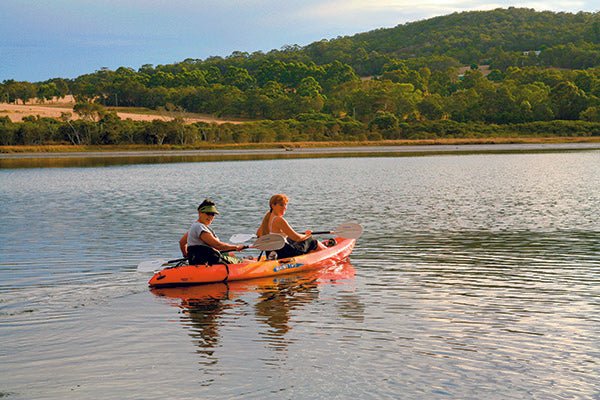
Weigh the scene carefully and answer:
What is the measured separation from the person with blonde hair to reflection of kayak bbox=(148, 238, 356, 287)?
0.21m

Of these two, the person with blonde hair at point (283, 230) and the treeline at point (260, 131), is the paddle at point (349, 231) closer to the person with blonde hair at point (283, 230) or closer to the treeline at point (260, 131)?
the person with blonde hair at point (283, 230)

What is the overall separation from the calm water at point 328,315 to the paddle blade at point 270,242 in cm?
80

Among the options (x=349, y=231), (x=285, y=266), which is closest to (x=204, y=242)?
(x=285, y=266)

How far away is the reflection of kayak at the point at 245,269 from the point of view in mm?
15000

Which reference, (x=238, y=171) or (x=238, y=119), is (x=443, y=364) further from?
(x=238, y=119)

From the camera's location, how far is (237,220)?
26.5 meters

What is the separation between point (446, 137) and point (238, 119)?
52808mm

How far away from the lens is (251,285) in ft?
50.8

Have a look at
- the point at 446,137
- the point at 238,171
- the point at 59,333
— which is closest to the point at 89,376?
the point at 59,333

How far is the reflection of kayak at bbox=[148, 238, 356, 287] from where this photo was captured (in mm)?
15000

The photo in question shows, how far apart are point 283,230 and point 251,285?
5.74 feet

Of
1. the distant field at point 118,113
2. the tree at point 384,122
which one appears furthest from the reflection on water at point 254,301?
the distant field at point 118,113

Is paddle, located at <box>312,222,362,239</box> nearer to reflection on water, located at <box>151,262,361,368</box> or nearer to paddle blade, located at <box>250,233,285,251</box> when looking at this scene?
reflection on water, located at <box>151,262,361,368</box>

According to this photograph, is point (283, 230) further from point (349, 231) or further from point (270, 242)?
point (349, 231)
